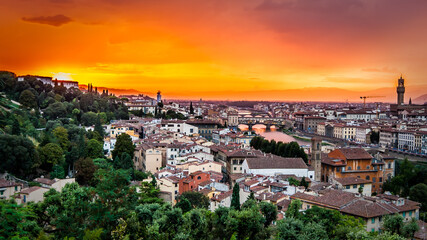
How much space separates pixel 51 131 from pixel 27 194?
801cm

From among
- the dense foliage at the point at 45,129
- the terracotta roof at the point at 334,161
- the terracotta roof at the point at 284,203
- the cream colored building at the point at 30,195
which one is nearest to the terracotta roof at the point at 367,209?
the terracotta roof at the point at 284,203

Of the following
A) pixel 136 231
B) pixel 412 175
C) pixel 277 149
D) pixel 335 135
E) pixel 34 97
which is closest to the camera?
pixel 136 231

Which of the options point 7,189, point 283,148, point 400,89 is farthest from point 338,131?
point 7,189

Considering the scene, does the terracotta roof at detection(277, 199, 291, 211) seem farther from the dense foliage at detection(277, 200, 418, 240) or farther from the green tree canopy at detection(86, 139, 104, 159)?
the green tree canopy at detection(86, 139, 104, 159)

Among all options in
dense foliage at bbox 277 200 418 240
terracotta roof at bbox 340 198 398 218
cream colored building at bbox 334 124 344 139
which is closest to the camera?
dense foliage at bbox 277 200 418 240

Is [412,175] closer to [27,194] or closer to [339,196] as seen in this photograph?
[339,196]

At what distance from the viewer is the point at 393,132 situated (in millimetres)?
28781

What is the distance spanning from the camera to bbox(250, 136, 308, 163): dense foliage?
17.1m

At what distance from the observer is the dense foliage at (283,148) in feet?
56.1

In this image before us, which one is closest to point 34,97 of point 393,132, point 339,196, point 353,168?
point 353,168

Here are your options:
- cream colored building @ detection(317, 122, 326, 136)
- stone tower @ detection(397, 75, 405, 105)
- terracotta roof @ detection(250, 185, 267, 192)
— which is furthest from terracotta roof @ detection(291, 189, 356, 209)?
stone tower @ detection(397, 75, 405, 105)

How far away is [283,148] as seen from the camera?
18.0m

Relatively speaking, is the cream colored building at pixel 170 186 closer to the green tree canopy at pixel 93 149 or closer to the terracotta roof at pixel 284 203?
the terracotta roof at pixel 284 203

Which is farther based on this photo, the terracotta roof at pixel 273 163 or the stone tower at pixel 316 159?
the stone tower at pixel 316 159
